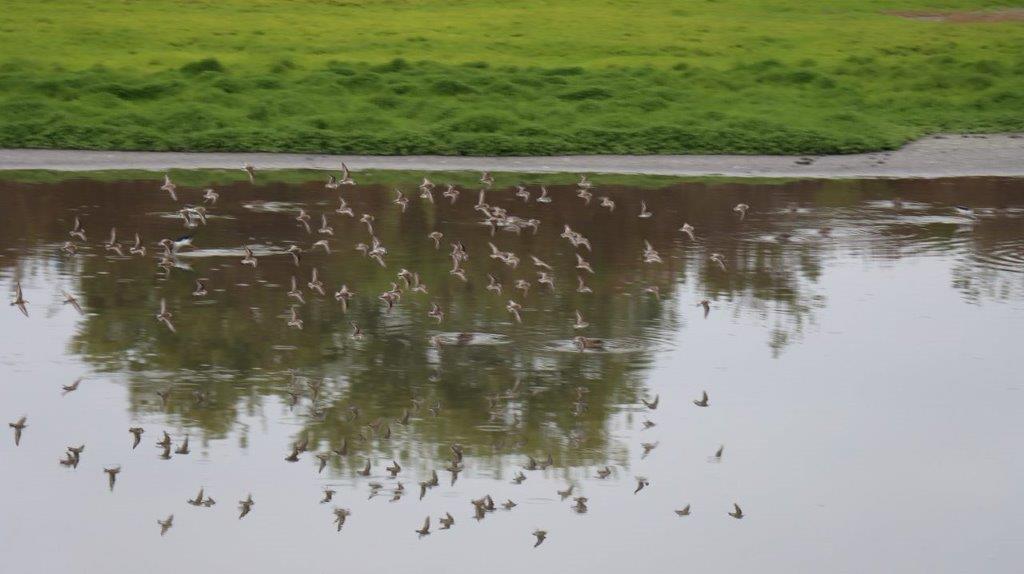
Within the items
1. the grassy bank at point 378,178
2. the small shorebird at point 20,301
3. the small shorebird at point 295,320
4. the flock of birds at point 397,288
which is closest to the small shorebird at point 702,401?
the flock of birds at point 397,288

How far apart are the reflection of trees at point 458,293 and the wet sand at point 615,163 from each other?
5.49ft

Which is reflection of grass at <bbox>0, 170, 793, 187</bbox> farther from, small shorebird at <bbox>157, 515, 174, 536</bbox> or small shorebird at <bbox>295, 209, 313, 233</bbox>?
small shorebird at <bbox>157, 515, 174, 536</bbox>

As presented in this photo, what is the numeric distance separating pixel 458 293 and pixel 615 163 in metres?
11.5

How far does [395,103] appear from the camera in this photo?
31406 mm

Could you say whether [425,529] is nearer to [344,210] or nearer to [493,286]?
[493,286]

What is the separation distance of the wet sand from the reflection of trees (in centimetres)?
167

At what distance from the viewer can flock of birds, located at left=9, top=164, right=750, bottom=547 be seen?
35.1ft

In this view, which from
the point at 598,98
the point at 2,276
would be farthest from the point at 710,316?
the point at 598,98

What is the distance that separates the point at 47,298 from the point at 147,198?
686 centimetres

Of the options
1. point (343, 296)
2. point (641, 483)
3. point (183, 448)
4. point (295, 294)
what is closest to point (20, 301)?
point (295, 294)

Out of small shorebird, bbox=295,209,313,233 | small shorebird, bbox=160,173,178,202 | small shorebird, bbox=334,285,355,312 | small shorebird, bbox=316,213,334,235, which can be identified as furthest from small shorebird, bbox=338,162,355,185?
small shorebird, bbox=334,285,355,312

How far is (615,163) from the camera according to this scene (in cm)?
2778

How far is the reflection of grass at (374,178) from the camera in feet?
82.3

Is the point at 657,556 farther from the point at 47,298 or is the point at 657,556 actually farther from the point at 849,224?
the point at 849,224
